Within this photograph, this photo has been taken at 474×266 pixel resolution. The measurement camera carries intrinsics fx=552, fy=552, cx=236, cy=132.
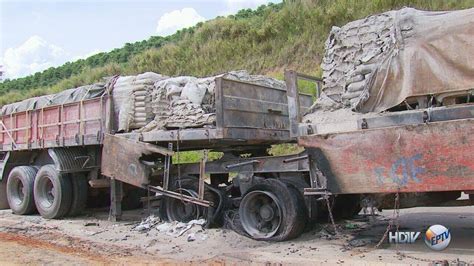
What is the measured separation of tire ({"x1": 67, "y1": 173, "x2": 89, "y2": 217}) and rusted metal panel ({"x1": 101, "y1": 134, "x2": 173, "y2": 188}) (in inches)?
64.8

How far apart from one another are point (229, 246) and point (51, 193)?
5301mm

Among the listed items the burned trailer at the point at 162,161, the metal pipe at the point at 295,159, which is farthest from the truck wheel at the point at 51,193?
the metal pipe at the point at 295,159

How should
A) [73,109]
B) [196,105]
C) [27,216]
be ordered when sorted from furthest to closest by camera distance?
1. [27,216]
2. [73,109]
3. [196,105]

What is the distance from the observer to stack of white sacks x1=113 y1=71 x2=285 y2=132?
8.33 meters

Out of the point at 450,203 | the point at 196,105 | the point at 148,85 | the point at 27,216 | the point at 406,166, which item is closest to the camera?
the point at 406,166

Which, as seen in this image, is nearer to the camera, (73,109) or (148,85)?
(148,85)

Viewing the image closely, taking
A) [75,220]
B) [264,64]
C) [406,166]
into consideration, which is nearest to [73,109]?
[75,220]

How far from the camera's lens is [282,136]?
9.12 meters

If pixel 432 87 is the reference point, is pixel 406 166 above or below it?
below

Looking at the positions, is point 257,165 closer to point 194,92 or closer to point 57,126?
point 194,92

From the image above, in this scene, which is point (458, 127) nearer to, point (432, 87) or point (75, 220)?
point (432, 87)

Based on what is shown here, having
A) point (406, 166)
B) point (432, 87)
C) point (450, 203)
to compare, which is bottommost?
point (450, 203)

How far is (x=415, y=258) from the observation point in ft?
19.6

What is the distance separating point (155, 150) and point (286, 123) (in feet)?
7.46
